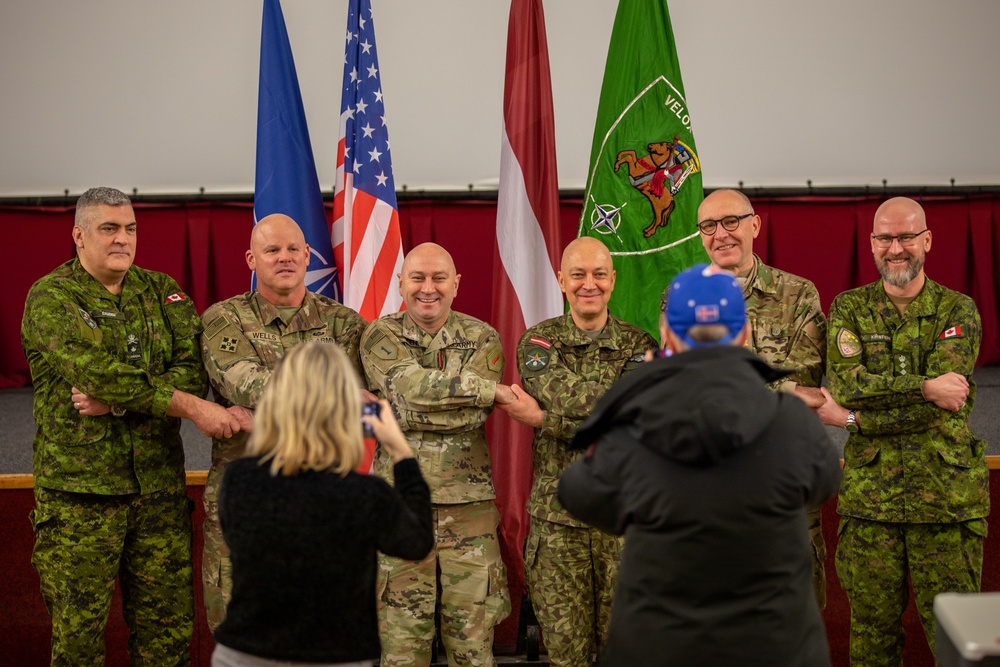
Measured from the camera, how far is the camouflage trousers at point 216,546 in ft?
10.9

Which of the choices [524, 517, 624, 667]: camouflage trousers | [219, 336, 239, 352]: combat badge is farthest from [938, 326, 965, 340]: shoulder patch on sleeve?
[219, 336, 239, 352]: combat badge

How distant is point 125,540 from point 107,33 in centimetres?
421

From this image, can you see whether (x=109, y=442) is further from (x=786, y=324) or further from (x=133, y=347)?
(x=786, y=324)

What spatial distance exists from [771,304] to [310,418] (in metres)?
2.06

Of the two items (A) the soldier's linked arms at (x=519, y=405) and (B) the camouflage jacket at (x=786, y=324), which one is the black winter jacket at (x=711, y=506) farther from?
(B) the camouflage jacket at (x=786, y=324)

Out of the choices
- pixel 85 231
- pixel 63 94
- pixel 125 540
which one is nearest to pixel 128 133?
pixel 63 94

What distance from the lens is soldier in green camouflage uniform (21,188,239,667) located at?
10.6 ft

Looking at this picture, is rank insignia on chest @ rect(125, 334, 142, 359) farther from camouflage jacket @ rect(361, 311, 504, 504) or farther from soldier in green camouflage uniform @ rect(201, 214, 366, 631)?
camouflage jacket @ rect(361, 311, 504, 504)

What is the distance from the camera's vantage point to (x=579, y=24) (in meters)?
6.40

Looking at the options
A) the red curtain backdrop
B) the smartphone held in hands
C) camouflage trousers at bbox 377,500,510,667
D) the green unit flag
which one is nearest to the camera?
the smartphone held in hands

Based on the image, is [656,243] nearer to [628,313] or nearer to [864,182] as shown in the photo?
[628,313]

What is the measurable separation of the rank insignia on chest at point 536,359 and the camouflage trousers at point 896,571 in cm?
117

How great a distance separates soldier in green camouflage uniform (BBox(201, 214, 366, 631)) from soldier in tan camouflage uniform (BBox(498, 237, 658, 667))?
701 millimetres

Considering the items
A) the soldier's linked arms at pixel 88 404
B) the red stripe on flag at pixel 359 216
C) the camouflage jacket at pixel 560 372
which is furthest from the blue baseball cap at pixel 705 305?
Result: the red stripe on flag at pixel 359 216
